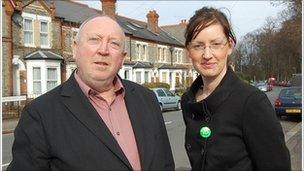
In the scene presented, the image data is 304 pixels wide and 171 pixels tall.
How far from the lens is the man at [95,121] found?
2314 millimetres

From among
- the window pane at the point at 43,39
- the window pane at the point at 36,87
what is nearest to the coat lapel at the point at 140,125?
the window pane at the point at 36,87

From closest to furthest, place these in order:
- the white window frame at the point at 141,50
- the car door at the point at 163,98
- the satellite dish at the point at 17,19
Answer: the car door at the point at 163,98
the satellite dish at the point at 17,19
the white window frame at the point at 141,50

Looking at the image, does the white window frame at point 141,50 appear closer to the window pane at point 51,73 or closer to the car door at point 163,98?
the window pane at point 51,73

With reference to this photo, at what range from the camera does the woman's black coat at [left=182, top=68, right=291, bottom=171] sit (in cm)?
238

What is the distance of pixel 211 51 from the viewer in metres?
2.58

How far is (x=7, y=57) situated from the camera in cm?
2461

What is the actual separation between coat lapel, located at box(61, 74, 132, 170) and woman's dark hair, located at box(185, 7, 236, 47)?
761mm

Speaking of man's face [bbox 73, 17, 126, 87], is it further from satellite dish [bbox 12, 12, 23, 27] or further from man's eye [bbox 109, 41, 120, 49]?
satellite dish [bbox 12, 12, 23, 27]

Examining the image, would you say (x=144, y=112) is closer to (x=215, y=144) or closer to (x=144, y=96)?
(x=144, y=96)

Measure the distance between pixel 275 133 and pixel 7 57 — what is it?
24165 millimetres

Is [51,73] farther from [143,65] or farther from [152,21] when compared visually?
[152,21]

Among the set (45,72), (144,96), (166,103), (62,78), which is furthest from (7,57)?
(144,96)

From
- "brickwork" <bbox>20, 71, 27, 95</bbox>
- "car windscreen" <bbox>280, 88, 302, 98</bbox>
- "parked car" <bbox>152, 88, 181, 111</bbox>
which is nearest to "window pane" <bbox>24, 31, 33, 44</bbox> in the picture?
"brickwork" <bbox>20, 71, 27, 95</bbox>

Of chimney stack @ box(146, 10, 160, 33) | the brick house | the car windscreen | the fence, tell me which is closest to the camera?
the car windscreen
